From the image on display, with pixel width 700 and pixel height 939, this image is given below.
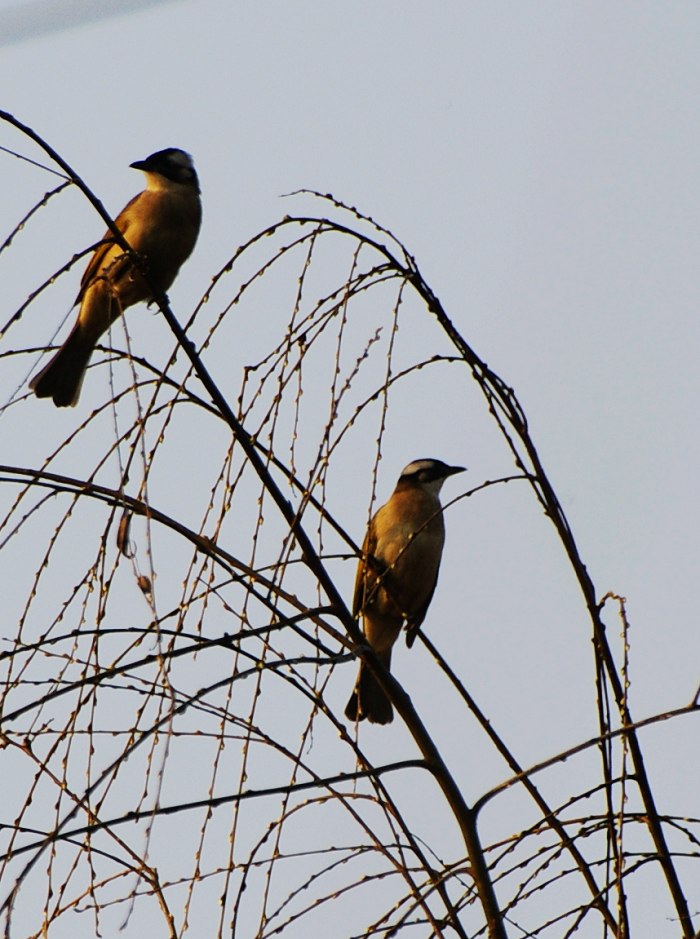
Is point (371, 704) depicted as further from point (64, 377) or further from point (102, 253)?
point (102, 253)

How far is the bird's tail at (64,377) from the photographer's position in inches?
163

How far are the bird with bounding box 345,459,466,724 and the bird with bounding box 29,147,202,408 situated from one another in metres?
1.36

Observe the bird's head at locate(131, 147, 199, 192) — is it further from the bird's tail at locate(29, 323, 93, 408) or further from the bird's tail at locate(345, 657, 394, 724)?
the bird's tail at locate(345, 657, 394, 724)

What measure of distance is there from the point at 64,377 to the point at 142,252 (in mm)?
604

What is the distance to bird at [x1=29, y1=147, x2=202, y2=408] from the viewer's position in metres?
4.25

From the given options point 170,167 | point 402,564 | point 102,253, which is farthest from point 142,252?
point 402,564

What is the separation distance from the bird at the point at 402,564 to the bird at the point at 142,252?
4.45ft

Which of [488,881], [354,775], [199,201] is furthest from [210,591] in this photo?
[199,201]

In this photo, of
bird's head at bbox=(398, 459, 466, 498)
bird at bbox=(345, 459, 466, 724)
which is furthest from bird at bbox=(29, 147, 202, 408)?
bird's head at bbox=(398, 459, 466, 498)

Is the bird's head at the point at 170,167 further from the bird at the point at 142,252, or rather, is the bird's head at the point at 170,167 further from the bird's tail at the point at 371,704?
the bird's tail at the point at 371,704

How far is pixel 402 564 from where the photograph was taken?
5.16 m

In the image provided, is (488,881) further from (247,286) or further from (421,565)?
(421,565)

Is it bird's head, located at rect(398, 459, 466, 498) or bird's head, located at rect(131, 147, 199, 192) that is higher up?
bird's head, located at rect(131, 147, 199, 192)

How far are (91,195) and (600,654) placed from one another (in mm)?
1238
